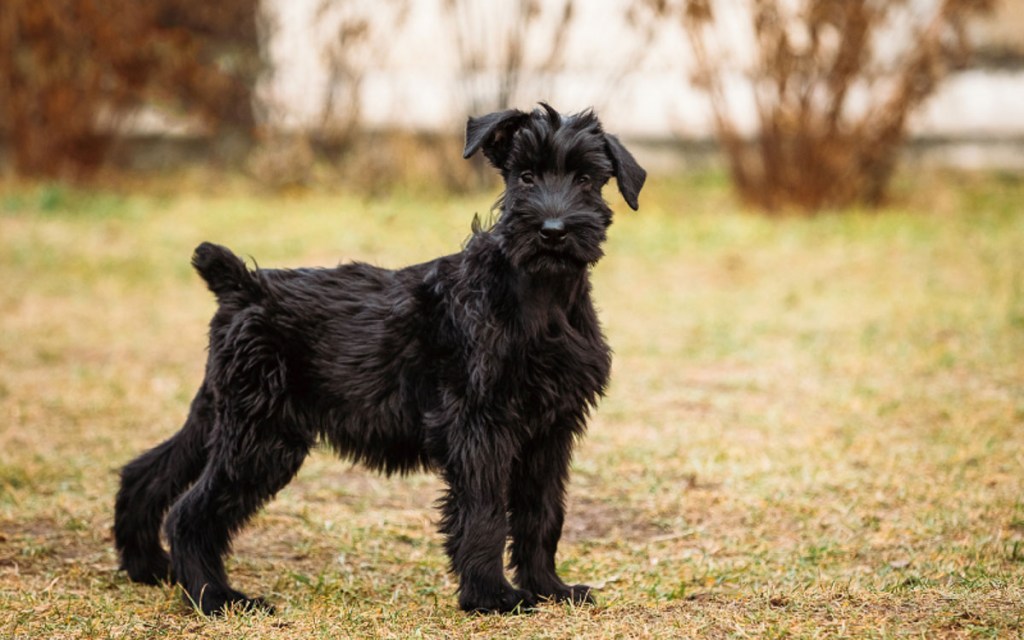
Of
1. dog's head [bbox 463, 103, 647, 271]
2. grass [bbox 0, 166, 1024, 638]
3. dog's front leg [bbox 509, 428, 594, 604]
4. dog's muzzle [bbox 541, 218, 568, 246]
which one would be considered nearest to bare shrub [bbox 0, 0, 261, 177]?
grass [bbox 0, 166, 1024, 638]

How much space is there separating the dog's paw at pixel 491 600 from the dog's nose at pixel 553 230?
135 cm

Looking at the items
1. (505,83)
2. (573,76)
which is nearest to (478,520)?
(505,83)

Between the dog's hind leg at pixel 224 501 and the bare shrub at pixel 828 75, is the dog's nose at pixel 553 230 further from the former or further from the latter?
the bare shrub at pixel 828 75

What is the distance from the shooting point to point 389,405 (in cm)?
547

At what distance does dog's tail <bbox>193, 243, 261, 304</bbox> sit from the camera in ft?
18.3

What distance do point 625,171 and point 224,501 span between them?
6.65ft

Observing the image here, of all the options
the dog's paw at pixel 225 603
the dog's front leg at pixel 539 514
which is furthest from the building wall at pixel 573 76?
the dog's paw at pixel 225 603

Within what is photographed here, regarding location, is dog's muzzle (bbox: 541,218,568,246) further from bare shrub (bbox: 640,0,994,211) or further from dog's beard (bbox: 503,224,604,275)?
bare shrub (bbox: 640,0,994,211)

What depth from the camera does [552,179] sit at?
17.0 ft

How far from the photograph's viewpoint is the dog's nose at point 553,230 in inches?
197

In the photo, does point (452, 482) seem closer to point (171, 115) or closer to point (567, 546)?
point (567, 546)

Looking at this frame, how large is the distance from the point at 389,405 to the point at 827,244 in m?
8.99

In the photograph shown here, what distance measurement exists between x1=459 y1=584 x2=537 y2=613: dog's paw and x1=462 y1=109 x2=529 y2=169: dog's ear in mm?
1640

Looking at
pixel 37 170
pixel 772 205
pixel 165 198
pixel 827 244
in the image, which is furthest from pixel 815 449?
pixel 37 170
